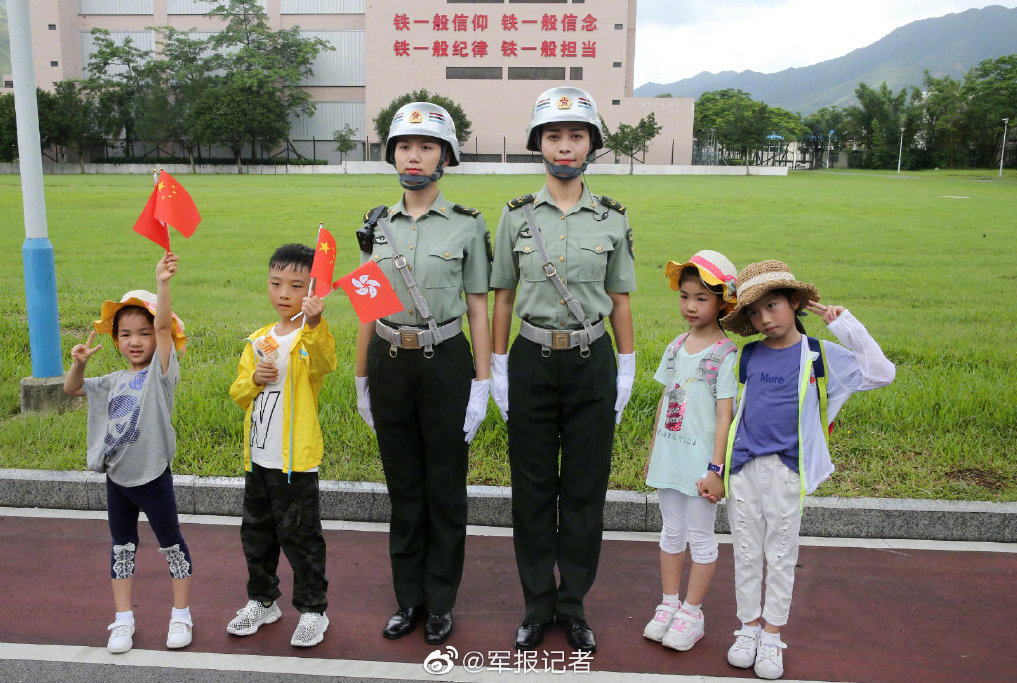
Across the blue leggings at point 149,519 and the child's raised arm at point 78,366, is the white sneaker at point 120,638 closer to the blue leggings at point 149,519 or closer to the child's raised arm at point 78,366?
the blue leggings at point 149,519

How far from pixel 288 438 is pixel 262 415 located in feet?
0.51

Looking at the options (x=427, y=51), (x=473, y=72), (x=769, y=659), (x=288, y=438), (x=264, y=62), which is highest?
(x=427, y=51)

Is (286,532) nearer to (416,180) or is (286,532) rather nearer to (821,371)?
(416,180)

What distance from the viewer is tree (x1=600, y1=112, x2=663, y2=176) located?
2254 inches

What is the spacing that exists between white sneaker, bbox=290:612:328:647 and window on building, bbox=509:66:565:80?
58.2 m

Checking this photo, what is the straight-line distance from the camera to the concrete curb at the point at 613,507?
437cm

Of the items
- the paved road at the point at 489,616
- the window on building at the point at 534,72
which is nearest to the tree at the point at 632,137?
the window on building at the point at 534,72

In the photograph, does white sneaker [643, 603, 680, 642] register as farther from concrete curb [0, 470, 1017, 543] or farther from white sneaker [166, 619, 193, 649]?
white sneaker [166, 619, 193, 649]

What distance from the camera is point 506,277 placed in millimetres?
3352

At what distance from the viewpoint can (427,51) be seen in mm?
58125

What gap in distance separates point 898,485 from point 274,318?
5799 millimetres

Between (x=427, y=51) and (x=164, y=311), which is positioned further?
(x=427, y=51)

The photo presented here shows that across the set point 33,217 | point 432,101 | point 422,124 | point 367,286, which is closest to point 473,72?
point 432,101

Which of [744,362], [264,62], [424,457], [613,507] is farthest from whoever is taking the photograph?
[264,62]
